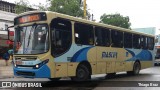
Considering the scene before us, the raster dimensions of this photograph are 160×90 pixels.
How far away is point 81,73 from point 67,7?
2118 centimetres

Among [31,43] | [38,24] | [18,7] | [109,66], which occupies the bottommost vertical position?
[109,66]

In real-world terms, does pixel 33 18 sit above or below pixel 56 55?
above

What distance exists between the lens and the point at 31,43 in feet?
38.1

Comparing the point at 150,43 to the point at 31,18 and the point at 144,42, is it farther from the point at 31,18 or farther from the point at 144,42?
the point at 31,18

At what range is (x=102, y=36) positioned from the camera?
15.3 meters

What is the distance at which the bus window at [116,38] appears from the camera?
16.4 m

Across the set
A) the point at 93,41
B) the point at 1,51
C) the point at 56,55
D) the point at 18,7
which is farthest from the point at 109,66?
the point at 18,7

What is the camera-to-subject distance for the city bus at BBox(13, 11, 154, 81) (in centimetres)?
1144

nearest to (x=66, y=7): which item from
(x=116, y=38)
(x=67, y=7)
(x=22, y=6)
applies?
(x=67, y=7)

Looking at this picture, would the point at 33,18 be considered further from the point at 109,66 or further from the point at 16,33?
the point at 109,66

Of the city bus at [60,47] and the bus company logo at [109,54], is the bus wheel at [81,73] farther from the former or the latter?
the bus company logo at [109,54]

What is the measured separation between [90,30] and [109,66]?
9.30ft

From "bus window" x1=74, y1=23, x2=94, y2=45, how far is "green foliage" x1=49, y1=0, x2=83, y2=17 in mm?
19806

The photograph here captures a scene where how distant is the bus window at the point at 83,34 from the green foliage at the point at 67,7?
19.8m
